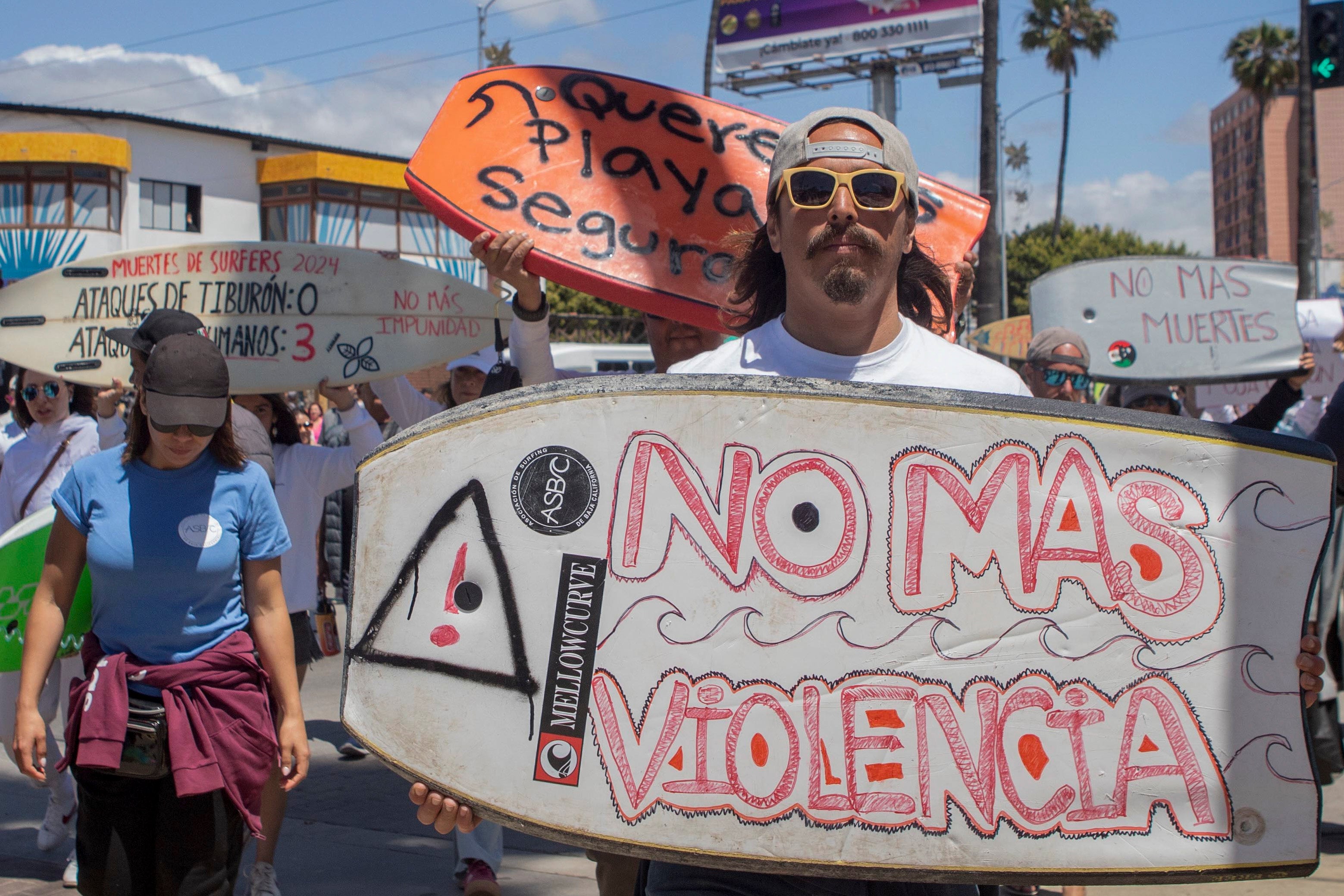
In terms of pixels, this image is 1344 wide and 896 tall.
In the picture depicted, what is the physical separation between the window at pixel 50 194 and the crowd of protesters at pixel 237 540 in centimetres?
2775

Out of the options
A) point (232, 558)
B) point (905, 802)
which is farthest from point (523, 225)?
point (905, 802)

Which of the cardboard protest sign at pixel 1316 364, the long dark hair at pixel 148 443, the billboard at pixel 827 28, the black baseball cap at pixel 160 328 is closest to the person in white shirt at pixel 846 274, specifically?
the long dark hair at pixel 148 443

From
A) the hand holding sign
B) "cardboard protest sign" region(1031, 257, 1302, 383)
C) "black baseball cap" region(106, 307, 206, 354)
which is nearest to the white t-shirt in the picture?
the hand holding sign

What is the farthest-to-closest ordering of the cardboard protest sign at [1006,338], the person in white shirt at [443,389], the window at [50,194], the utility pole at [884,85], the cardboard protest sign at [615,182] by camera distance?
the utility pole at [884,85]
the window at [50,194]
the cardboard protest sign at [1006,338]
the person in white shirt at [443,389]
the cardboard protest sign at [615,182]

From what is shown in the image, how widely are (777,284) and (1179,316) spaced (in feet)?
12.1

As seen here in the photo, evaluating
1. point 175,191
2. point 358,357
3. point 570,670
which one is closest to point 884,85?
point 175,191

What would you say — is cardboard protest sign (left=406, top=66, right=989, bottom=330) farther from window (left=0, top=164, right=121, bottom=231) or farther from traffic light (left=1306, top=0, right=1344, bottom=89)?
window (left=0, top=164, right=121, bottom=231)

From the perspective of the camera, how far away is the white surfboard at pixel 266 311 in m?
5.00

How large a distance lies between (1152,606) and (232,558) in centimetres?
229

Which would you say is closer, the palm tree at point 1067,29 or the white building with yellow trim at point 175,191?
the white building with yellow trim at point 175,191

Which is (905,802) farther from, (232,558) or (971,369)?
(232,558)

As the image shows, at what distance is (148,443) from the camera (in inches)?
127

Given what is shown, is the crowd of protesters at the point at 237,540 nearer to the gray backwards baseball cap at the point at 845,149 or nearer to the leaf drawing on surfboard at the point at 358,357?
the gray backwards baseball cap at the point at 845,149

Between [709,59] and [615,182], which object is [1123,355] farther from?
[709,59]
